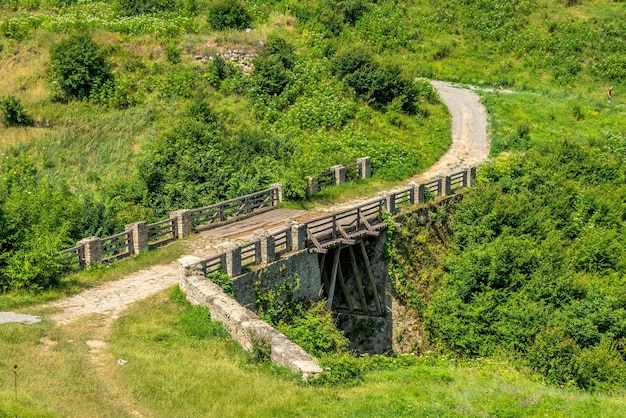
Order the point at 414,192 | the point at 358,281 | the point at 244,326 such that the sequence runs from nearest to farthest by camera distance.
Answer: the point at 244,326
the point at 358,281
the point at 414,192

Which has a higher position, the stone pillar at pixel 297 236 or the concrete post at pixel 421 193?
the stone pillar at pixel 297 236

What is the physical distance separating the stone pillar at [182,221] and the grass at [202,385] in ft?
22.8

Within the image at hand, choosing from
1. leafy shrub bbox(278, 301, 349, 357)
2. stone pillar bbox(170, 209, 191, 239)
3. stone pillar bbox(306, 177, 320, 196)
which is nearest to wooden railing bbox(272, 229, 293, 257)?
leafy shrub bbox(278, 301, 349, 357)

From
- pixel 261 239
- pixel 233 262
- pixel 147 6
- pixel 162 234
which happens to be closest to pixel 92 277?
pixel 162 234

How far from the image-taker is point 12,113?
124ft

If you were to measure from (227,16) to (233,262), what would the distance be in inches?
1073

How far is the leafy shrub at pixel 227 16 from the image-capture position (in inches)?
1810

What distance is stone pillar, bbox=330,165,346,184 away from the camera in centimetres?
3369

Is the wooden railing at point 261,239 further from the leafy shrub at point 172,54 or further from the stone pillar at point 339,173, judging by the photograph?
the leafy shrub at point 172,54

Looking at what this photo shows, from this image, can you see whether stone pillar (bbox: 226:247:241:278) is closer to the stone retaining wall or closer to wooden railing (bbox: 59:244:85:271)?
the stone retaining wall

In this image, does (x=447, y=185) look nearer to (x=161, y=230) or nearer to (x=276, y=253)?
(x=276, y=253)

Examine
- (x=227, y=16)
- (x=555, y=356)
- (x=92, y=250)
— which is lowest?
(x=555, y=356)

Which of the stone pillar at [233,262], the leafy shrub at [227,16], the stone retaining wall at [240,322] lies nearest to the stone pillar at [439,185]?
the stone pillar at [233,262]

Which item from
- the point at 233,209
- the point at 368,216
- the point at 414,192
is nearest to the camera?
the point at 368,216
